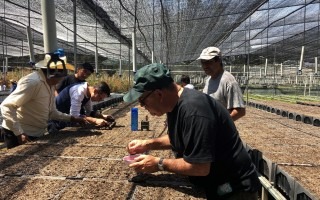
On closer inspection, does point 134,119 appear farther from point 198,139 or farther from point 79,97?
point 198,139

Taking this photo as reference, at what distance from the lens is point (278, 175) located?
2.97 metres

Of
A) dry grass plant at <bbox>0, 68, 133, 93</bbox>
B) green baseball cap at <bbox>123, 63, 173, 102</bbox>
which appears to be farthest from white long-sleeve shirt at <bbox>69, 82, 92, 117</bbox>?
A: dry grass plant at <bbox>0, 68, 133, 93</bbox>

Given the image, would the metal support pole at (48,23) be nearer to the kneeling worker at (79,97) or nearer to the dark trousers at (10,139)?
the kneeling worker at (79,97)

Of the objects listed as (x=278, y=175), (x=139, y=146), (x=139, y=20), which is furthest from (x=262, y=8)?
(x=139, y=146)

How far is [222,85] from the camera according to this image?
327 centimetres

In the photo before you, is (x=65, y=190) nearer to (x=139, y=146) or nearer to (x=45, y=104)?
(x=139, y=146)

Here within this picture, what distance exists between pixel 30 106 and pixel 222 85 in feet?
5.87

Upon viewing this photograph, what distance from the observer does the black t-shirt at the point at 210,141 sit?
1.44 metres

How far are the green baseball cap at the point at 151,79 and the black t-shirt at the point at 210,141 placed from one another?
0.37 ft

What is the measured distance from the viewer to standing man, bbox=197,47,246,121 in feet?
10.4

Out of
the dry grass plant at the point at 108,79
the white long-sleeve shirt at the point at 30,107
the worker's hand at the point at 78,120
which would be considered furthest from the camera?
the dry grass plant at the point at 108,79

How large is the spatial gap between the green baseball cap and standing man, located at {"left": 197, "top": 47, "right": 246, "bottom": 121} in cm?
171

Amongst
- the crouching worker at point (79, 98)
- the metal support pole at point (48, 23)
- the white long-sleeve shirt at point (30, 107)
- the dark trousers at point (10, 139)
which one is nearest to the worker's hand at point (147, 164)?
the white long-sleeve shirt at point (30, 107)

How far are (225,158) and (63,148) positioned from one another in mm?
1944
